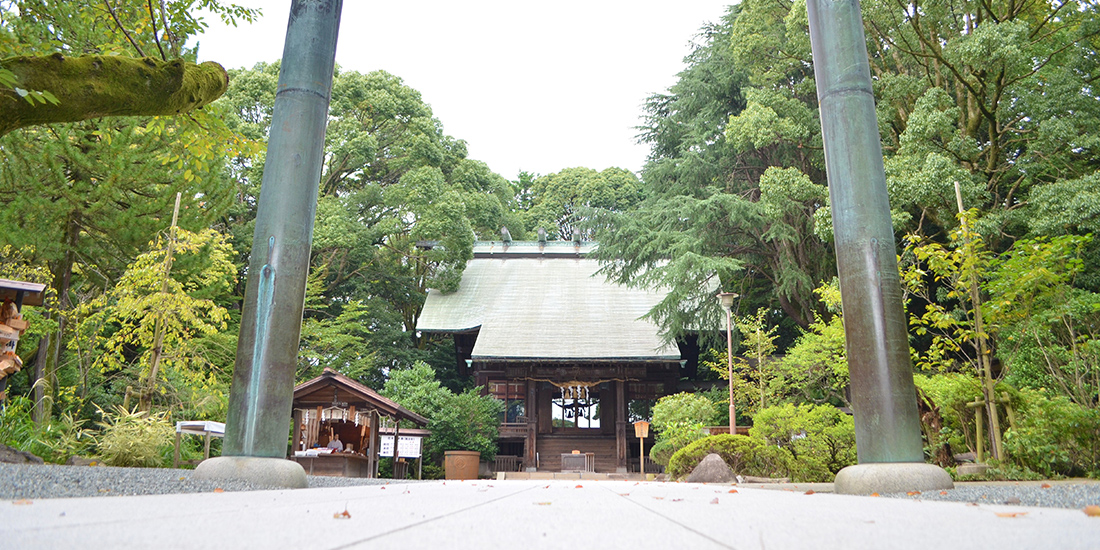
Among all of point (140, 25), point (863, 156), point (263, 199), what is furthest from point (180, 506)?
point (140, 25)

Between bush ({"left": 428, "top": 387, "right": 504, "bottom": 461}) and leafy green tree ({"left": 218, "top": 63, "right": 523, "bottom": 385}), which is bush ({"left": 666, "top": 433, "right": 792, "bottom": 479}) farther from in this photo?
leafy green tree ({"left": 218, "top": 63, "right": 523, "bottom": 385})

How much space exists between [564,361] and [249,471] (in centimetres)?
A: 1343

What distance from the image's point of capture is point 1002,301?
6.43 m

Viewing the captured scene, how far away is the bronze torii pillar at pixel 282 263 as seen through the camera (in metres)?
3.74

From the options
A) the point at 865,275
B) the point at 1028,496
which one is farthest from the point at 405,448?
the point at 1028,496

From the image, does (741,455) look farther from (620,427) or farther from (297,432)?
(620,427)

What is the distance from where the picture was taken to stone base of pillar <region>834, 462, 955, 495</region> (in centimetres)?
350

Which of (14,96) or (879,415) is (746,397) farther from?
(14,96)

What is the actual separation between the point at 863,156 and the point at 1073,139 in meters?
8.72

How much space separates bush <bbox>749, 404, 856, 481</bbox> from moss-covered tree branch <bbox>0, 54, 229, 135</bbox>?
7303mm

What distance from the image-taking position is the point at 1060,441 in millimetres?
5457

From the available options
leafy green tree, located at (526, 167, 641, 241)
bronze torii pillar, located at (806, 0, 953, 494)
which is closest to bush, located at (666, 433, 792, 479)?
bronze torii pillar, located at (806, 0, 953, 494)

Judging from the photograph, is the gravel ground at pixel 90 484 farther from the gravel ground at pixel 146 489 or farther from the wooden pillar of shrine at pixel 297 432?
the wooden pillar of shrine at pixel 297 432

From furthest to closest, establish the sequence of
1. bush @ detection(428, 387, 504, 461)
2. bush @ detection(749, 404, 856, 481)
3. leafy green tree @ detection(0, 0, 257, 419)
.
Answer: bush @ detection(428, 387, 504, 461), leafy green tree @ detection(0, 0, 257, 419), bush @ detection(749, 404, 856, 481)
